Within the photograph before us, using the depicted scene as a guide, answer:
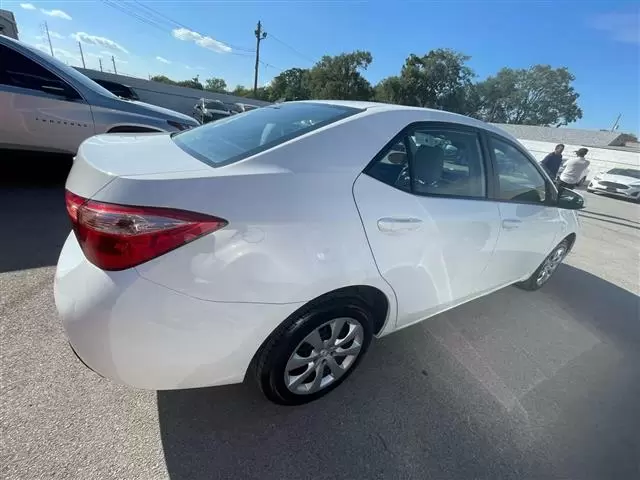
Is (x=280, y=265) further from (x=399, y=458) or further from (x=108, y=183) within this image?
(x=399, y=458)

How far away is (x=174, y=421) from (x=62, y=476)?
1.54 ft

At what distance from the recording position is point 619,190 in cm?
1461

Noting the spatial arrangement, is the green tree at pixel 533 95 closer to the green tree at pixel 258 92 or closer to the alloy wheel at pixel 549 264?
the green tree at pixel 258 92

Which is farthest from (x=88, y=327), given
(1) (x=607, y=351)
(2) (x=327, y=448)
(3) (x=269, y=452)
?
(1) (x=607, y=351)

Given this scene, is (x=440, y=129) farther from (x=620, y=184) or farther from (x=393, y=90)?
(x=393, y=90)

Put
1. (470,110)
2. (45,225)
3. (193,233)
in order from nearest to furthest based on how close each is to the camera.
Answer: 1. (193,233)
2. (45,225)
3. (470,110)

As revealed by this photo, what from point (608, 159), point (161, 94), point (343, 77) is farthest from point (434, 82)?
point (161, 94)

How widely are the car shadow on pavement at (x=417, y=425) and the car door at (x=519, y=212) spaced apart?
2.41 ft

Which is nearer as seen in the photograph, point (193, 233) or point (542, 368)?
point (193, 233)

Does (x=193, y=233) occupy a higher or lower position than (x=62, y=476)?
higher

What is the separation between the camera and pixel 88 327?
1286 mm

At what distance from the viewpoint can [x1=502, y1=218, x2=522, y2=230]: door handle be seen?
244 centimetres

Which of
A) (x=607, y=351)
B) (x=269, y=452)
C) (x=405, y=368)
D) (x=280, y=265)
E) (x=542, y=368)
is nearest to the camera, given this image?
(x=280, y=265)

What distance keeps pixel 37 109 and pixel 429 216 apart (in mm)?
4507
